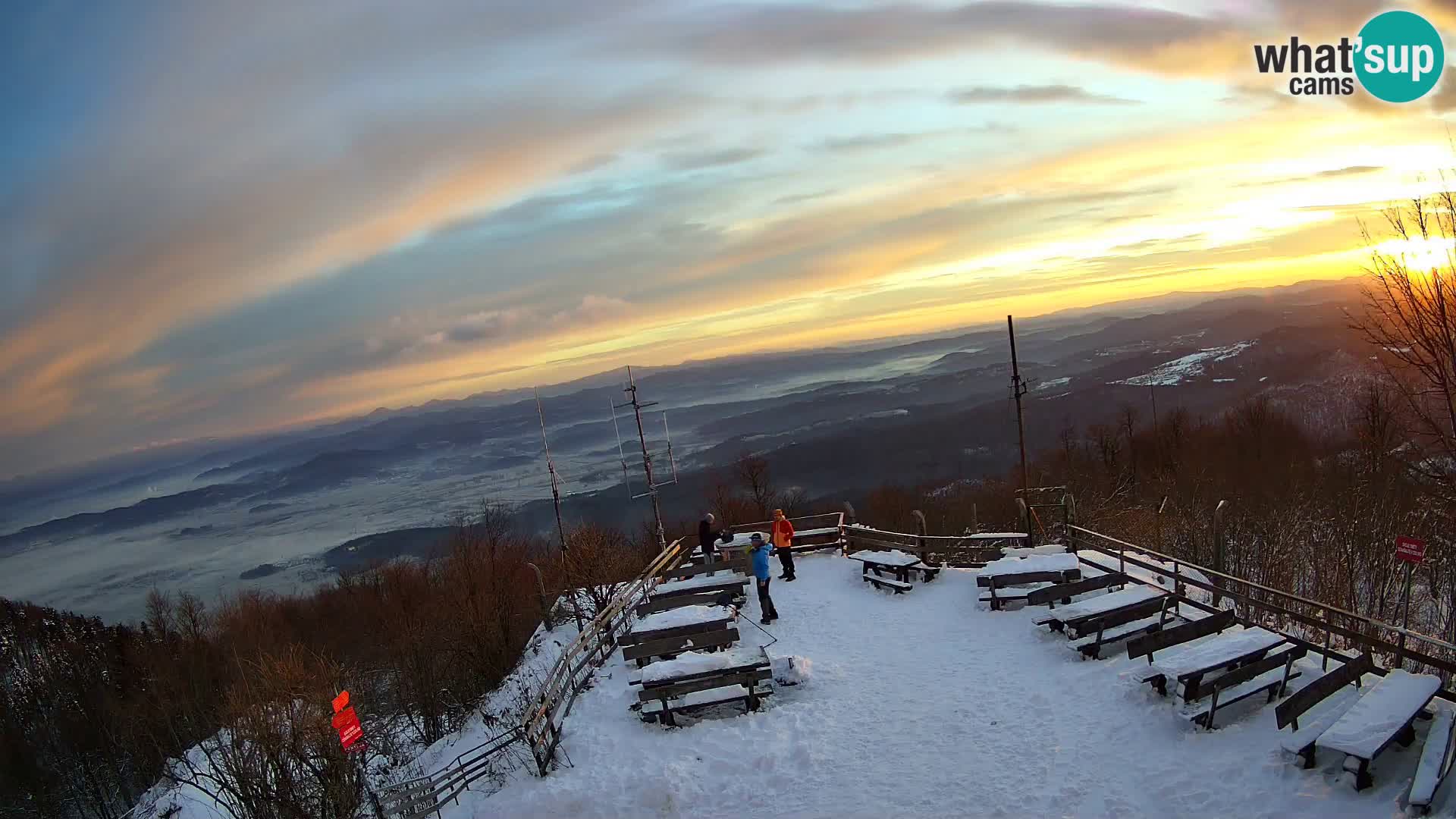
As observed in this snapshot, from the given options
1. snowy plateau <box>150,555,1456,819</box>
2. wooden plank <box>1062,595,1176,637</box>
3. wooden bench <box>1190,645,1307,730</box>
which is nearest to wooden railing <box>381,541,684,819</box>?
snowy plateau <box>150,555,1456,819</box>

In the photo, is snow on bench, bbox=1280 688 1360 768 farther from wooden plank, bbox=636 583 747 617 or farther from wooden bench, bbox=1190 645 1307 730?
wooden plank, bbox=636 583 747 617

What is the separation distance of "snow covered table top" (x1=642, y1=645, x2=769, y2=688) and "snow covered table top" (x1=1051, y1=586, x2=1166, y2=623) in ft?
17.9

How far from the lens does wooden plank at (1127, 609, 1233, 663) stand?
10711 mm

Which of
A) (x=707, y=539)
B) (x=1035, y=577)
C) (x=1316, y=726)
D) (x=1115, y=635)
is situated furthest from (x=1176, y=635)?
(x=707, y=539)

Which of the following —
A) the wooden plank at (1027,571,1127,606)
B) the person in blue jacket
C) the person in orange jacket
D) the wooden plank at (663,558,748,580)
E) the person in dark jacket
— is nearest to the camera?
the wooden plank at (1027,571,1127,606)

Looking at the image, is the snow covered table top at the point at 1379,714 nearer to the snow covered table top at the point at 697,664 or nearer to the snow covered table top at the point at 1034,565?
the snow covered table top at the point at 1034,565

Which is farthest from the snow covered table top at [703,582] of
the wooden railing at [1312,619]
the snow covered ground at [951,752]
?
the wooden railing at [1312,619]

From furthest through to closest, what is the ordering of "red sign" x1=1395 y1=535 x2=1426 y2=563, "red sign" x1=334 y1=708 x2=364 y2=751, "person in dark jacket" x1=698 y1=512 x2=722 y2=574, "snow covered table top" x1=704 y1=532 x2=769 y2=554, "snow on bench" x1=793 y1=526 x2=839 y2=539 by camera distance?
"snow on bench" x1=793 y1=526 x2=839 y2=539, "snow covered table top" x1=704 y1=532 x2=769 y2=554, "person in dark jacket" x1=698 y1=512 x2=722 y2=574, "red sign" x1=1395 y1=535 x2=1426 y2=563, "red sign" x1=334 y1=708 x2=364 y2=751

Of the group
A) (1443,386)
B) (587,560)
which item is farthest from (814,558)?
(1443,386)

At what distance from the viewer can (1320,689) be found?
8875 mm

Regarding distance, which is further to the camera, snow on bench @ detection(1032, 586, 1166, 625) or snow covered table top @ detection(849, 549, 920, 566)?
snow covered table top @ detection(849, 549, 920, 566)

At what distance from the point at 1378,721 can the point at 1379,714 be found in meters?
0.17

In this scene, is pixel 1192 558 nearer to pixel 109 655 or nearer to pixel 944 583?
pixel 944 583

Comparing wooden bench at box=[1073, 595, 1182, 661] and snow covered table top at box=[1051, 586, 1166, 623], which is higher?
snow covered table top at box=[1051, 586, 1166, 623]
